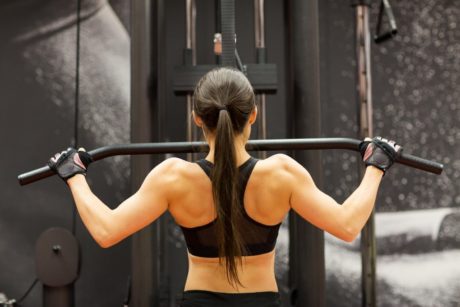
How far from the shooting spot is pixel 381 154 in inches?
71.3

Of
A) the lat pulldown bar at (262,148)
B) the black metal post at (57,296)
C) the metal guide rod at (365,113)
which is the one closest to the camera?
the lat pulldown bar at (262,148)

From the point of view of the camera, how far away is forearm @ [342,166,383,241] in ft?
5.46

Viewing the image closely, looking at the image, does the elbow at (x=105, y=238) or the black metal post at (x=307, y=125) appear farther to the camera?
the black metal post at (x=307, y=125)

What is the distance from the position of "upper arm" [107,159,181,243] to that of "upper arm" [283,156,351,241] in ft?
1.12

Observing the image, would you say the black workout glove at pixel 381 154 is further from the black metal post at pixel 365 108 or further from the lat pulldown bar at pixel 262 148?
the black metal post at pixel 365 108

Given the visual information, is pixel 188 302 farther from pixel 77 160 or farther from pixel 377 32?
Result: pixel 377 32

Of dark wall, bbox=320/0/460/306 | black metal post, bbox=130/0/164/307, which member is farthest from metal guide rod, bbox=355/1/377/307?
black metal post, bbox=130/0/164/307

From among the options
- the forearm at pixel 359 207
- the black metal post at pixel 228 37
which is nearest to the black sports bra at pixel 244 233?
the forearm at pixel 359 207

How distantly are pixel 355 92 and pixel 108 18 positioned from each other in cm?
170

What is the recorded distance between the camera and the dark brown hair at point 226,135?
1606mm

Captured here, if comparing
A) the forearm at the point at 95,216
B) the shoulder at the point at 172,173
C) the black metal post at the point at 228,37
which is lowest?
the forearm at the point at 95,216

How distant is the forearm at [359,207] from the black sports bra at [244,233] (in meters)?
0.21

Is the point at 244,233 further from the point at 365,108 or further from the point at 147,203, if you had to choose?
the point at 365,108

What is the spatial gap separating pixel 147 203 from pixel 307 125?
1517 millimetres
